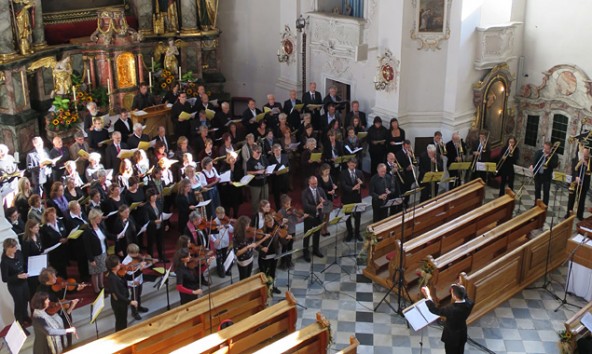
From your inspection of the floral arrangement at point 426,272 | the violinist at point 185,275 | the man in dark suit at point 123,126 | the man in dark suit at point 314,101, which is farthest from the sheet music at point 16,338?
the man in dark suit at point 314,101

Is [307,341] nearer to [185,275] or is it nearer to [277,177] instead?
[185,275]

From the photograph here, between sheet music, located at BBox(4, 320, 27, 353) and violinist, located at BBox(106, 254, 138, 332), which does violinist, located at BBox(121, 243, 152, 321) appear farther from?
sheet music, located at BBox(4, 320, 27, 353)

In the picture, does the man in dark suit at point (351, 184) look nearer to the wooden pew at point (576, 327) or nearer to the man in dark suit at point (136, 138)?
the man in dark suit at point (136, 138)

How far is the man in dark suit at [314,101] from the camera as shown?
48.7 feet

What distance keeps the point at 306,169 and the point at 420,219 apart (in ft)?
8.94

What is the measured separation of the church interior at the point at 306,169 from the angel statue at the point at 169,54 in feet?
0.15

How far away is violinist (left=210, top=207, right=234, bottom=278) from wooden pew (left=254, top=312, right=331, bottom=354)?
2398 mm

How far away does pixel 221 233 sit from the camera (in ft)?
33.4

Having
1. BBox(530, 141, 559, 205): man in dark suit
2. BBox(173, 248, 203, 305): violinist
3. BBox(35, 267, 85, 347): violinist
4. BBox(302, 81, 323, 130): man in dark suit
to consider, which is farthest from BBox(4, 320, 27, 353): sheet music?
BBox(530, 141, 559, 205): man in dark suit

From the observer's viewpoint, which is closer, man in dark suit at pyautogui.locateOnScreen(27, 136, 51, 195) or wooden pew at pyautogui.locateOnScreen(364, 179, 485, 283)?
wooden pew at pyautogui.locateOnScreen(364, 179, 485, 283)

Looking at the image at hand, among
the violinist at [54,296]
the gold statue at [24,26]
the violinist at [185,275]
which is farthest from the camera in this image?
the gold statue at [24,26]

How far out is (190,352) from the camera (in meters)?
7.72

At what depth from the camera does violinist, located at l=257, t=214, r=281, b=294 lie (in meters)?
10.0

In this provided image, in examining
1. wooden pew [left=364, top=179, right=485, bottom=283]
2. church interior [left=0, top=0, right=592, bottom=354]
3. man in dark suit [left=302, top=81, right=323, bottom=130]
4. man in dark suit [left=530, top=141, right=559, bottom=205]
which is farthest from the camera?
man in dark suit [left=302, top=81, right=323, bottom=130]
